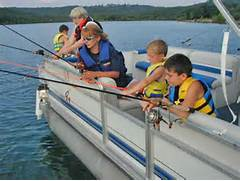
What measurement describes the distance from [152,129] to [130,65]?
3.65 metres

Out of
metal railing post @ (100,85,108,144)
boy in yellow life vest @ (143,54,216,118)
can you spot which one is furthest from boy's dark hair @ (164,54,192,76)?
metal railing post @ (100,85,108,144)

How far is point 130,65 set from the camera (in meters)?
6.80

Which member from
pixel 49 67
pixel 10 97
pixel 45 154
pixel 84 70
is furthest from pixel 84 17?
pixel 10 97

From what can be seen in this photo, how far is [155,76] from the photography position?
12.4 ft

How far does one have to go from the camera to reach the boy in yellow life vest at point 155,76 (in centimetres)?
377

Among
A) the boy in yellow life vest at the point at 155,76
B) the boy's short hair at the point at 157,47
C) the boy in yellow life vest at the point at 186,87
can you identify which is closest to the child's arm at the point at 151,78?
the boy in yellow life vest at the point at 155,76

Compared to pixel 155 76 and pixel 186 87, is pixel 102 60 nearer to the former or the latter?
pixel 155 76

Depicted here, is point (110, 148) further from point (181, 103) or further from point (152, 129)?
point (181, 103)

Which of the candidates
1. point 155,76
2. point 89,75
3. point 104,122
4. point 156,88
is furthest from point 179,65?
point 89,75

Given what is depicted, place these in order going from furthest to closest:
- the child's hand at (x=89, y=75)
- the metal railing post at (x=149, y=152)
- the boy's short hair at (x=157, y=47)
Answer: the child's hand at (x=89, y=75), the boy's short hair at (x=157, y=47), the metal railing post at (x=149, y=152)

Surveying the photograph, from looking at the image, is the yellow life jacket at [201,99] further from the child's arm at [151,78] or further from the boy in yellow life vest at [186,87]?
the child's arm at [151,78]

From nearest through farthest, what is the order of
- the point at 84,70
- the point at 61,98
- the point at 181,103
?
the point at 181,103
the point at 84,70
the point at 61,98

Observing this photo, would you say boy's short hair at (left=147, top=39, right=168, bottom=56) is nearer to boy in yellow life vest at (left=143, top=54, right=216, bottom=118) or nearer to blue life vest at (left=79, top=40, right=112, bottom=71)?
boy in yellow life vest at (left=143, top=54, right=216, bottom=118)

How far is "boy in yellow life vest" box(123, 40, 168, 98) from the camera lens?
Result: 12.4ft
